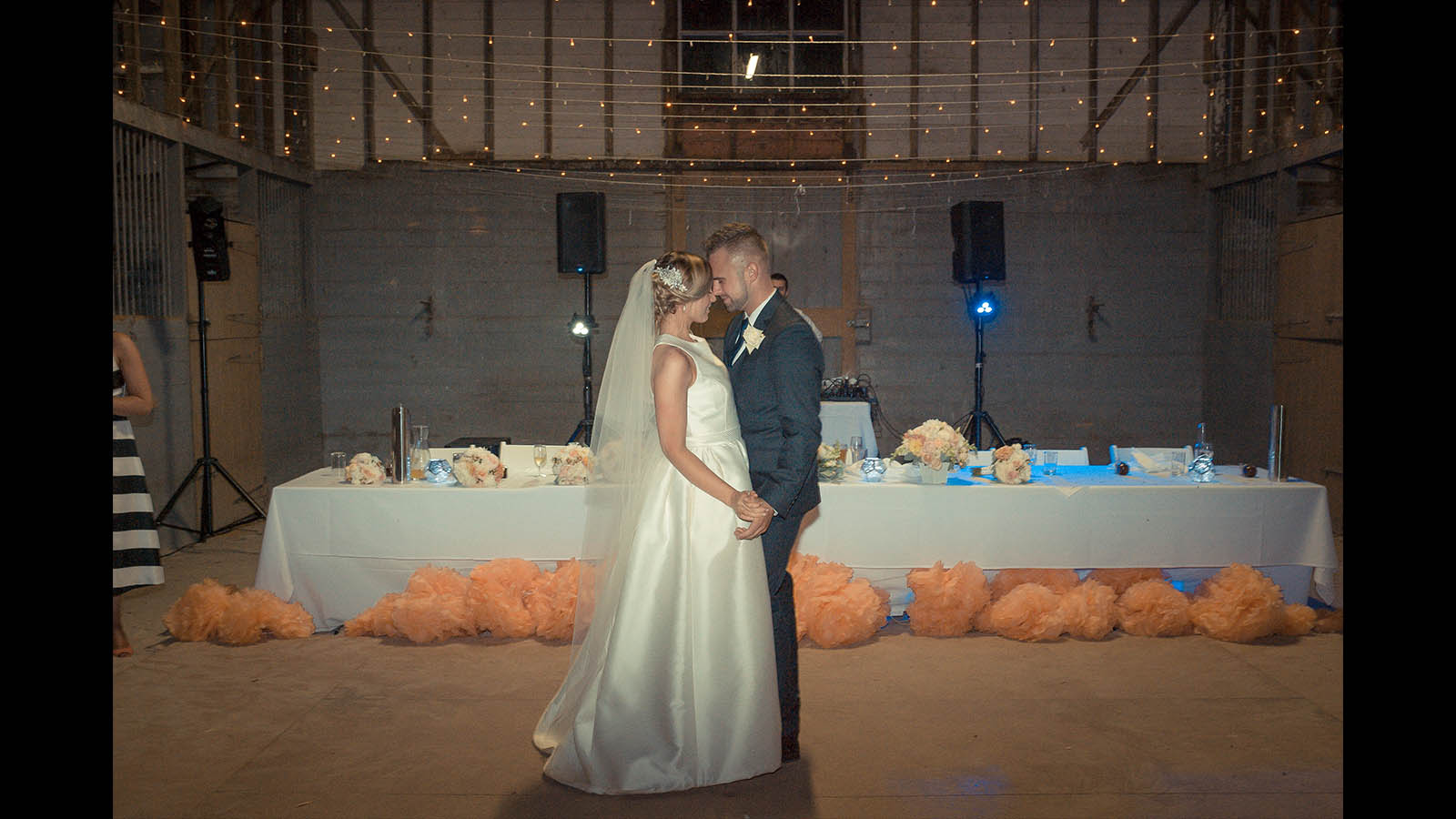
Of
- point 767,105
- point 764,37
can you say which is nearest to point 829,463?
point 767,105

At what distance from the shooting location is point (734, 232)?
292 centimetres

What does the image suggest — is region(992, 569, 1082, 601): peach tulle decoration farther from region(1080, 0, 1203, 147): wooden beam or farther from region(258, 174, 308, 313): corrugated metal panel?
region(258, 174, 308, 313): corrugated metal panel

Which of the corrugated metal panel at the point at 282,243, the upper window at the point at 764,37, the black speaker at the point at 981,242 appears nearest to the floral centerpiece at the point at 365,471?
the corrugated metal panel at the point at 282,243

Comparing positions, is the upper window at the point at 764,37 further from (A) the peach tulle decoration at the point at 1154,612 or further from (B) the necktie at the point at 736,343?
(B) the necktie at the point at 736,343

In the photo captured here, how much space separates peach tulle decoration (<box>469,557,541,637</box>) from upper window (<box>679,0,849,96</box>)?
6117 mm

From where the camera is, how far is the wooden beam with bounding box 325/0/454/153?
30.0ft

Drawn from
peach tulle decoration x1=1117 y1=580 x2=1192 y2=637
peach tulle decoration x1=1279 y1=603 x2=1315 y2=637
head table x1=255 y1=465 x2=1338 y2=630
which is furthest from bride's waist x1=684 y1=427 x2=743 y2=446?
peach tulle decoration x1=1279 y1=603 x2=1315 y2=637

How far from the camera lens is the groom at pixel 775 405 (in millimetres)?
2812

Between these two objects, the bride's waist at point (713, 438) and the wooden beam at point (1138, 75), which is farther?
the wooden beam at point (1138, 75)

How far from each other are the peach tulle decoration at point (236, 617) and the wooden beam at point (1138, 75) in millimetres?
7845

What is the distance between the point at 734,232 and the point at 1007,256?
709 cm
